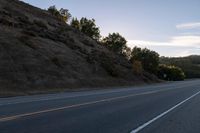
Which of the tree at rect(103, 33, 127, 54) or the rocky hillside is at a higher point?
the tree at rect(103, 33, 127, 54)

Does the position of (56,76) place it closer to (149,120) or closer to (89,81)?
(89,81)

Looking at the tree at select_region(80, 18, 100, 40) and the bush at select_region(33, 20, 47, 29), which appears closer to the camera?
the bush at select_region(33, 20, 47, 29)

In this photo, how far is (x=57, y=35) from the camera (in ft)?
221

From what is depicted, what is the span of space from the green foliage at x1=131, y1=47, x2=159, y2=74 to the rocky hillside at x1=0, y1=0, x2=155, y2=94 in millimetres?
24117

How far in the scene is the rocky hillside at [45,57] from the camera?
1632 inches

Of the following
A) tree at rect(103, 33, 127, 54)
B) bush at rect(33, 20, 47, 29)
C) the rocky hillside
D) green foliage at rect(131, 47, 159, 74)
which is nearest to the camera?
the rocky hillside

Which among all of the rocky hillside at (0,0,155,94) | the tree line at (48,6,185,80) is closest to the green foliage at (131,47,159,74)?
the tree line at (48,6,185,80)

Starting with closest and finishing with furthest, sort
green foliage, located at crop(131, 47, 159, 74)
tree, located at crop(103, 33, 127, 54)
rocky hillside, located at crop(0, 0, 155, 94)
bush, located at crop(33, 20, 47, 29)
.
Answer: rocky hillside, located at crop(0, 0, 155, 94)
bush, located at crop(33, 20, 47, 29)
green foliage, located at crop(131, 47, 159, 74)
tree, located at crop(103, 33, 127, 54)

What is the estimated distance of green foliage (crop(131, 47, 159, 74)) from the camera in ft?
351

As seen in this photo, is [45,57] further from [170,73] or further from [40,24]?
[170,73]

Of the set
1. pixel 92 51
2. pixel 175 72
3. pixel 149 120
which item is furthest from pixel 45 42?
pixel 175 72

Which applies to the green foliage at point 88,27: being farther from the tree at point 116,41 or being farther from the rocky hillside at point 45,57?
the rocky hillside at point 45,57

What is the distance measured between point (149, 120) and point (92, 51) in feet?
189

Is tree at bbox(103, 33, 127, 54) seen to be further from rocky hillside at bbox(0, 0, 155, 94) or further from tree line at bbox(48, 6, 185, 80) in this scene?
rocky hillside at bbox(0, 0, 155, 94)
